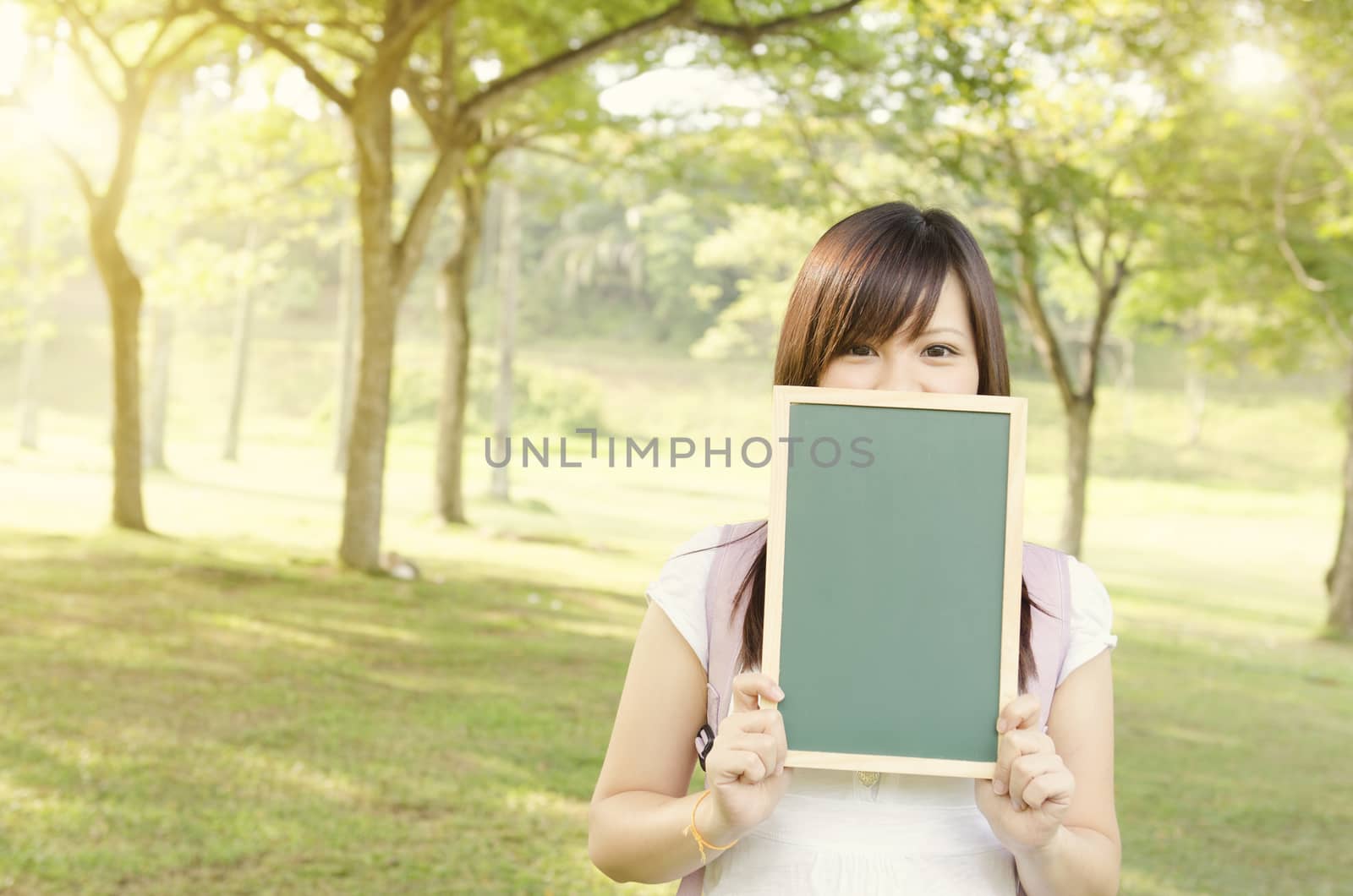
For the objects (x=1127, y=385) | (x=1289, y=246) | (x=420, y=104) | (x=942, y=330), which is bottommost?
(x=942, y=330)

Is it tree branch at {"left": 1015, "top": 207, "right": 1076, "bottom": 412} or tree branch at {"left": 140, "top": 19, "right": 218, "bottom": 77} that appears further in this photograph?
tree branch at {"left": 1015, "top": 207, "right": 1076, "bottom": 412}

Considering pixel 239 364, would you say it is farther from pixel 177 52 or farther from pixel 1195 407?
pixel 1195 407

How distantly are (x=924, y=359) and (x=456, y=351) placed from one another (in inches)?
666

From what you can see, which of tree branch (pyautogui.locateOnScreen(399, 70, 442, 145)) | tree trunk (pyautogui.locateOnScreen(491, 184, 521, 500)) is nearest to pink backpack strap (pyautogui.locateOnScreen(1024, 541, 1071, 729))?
tree branch (pyautogui.locateOnScreen(399, 70, 442, 145))

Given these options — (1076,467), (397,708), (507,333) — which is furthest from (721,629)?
(507,333)

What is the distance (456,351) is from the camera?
60.1 feet

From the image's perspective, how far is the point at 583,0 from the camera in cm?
1223

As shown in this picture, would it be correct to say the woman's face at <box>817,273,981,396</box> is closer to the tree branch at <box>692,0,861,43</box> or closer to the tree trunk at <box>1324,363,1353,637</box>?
the tree branch at <box>692,0,861,43</box>

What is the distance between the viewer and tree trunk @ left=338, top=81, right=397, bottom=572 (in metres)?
11.9

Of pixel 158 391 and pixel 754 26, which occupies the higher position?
pixel 754 26

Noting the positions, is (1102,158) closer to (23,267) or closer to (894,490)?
(23,267)

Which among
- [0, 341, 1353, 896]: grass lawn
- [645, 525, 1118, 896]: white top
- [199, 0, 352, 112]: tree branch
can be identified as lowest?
[0, 341, 1353, 896]: grass lawn

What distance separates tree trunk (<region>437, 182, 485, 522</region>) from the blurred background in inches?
2.5

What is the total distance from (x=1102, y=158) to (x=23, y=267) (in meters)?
14.0
